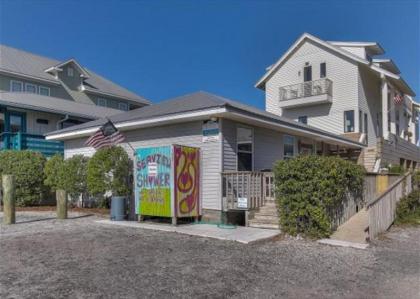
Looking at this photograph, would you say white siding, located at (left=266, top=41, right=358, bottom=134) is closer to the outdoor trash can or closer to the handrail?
the handrail

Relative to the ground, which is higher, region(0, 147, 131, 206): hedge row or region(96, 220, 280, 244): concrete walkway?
region(0, 147, 131, 206): hedge row

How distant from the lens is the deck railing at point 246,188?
9935 millimetres

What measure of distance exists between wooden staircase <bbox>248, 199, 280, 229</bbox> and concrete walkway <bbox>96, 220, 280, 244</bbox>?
30 centimetres

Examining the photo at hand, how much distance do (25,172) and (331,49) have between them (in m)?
20.0

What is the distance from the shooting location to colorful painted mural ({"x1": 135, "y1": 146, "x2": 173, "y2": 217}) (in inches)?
394

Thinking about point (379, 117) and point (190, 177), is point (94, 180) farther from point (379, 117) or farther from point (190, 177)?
point (379, 117)

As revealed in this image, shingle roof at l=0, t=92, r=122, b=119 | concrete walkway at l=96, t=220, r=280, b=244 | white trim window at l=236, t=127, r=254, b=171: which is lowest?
concrete walkway at l=96, t=220, r=280, b=244

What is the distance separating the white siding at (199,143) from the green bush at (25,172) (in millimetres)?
5574

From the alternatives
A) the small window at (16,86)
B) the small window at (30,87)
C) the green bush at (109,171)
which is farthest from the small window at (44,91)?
the green bush at (109,171)

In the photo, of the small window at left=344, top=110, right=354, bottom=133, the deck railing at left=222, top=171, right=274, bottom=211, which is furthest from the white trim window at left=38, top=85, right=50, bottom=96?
the small window at left=344, top=110, right=354, bottom=133

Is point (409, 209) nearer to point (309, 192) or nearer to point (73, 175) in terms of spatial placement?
point (309, 192)

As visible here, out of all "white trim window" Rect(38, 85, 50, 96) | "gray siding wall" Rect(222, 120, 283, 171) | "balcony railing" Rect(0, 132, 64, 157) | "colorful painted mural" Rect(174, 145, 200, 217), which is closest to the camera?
"colorful painted mural" Rect(174, 145, 200, 217)

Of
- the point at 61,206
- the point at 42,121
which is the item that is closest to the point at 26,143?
the point at 42,121

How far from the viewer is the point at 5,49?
25734mm
